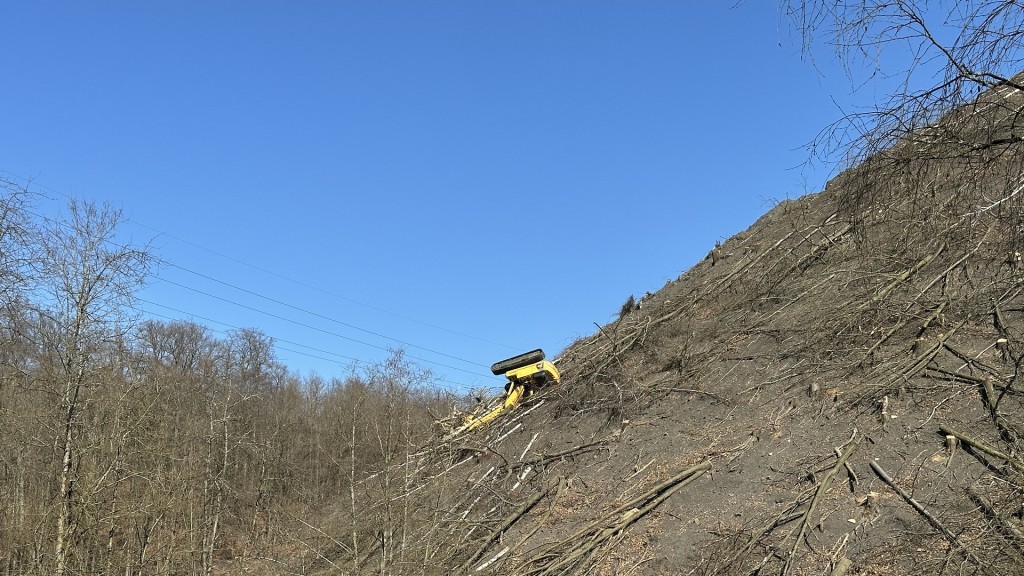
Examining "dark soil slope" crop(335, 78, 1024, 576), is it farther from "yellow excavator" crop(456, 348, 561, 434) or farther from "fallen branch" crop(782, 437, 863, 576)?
"yellow excavator" crop(456, 348, 561, 434)

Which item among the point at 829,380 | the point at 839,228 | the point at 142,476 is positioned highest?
the point at 839,228

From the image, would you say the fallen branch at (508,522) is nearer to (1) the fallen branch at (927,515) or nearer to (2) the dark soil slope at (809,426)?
(2) the dark soil slope at (809,426)

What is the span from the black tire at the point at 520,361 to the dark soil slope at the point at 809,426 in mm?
809

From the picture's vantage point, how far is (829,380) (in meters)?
9.70

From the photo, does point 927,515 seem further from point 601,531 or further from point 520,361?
point 520,361

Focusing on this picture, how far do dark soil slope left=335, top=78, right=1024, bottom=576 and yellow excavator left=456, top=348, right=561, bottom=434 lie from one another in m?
0.44

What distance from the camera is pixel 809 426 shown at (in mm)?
8953

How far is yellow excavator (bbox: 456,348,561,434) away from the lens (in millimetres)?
15195

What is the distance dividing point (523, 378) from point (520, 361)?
377 mm

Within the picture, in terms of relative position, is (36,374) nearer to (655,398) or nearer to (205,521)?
(205,521)

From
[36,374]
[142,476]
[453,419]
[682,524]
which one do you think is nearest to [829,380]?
[682,524]

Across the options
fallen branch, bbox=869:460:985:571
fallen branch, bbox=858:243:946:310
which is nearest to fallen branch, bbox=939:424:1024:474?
fallen branch, bbox=869:460:985:571

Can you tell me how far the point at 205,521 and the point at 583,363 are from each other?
8.10 m

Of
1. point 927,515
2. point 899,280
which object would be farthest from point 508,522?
point 899,280
